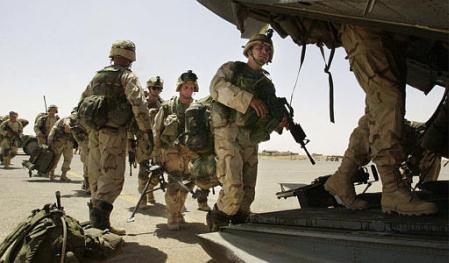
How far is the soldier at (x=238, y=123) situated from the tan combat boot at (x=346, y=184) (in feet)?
2.43

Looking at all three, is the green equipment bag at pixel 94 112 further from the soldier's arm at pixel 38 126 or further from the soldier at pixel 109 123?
the soldier's arm at pixel 38 126

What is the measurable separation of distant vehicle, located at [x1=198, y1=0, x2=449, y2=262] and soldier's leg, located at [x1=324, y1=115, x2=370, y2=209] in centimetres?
19

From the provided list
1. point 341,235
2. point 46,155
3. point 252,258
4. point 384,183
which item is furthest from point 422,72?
point 46,155

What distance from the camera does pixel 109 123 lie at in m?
4.18

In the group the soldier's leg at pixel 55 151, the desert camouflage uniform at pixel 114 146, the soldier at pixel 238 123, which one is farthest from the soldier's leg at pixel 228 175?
the soldier's leg at pixel 55 151

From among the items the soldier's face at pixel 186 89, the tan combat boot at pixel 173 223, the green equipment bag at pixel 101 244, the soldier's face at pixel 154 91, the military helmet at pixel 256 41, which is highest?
the soldier's face at pixel 154 91

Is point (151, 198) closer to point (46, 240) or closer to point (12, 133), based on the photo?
point (46, 240)

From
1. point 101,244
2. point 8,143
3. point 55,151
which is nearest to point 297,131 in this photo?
point 101,244

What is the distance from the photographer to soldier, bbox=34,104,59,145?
1278 cm

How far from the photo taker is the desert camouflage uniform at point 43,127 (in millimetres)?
12766

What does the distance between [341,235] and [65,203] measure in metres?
5.05

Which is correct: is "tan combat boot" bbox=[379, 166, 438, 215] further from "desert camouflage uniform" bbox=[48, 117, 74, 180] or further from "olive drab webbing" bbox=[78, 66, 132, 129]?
"desert camouflage uniform" bbox=[48, 117, 74, 180]

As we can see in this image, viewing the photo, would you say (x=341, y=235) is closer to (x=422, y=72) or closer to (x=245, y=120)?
(x=245, y=120)

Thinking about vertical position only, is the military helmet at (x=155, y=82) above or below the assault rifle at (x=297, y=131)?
above
